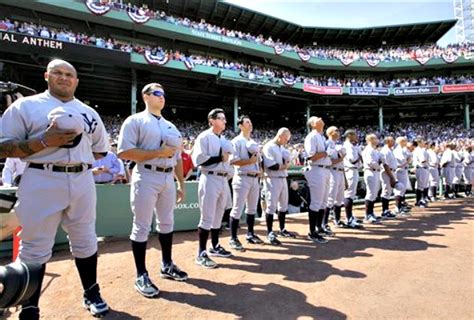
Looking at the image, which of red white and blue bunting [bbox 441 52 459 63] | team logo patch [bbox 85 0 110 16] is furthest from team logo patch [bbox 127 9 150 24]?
red white and blue bunting [bbox 441 52 459 63]

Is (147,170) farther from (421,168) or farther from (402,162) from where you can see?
(421,168)

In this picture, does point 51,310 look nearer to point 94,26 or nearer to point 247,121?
point 247,121

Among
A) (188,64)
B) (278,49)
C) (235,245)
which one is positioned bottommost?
(235,245)

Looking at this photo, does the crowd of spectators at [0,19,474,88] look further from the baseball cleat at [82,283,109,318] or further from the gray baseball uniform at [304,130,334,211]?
the baseball cleat at [82,283,109,318]

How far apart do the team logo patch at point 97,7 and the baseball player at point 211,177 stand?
69.4 feet

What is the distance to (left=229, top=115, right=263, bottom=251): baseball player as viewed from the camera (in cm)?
512

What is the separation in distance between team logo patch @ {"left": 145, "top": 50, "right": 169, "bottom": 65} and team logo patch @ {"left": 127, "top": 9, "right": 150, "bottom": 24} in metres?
3.05

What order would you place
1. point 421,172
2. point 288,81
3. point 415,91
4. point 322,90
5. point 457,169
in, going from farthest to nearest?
point 415,91
point 322,90
point 288,81
point 457,169
point 421,172

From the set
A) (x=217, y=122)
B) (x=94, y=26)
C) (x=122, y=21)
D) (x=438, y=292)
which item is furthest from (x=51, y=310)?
(x=94, y=26)

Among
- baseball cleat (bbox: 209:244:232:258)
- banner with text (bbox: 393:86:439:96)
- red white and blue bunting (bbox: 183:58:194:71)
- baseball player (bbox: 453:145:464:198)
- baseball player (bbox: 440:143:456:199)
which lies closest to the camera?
baseball cleat (bbox: 209:244:232:258)

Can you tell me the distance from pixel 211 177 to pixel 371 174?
4.53 metres

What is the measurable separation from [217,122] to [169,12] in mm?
29405

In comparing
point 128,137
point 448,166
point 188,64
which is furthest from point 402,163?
point 188,64

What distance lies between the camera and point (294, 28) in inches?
1405
